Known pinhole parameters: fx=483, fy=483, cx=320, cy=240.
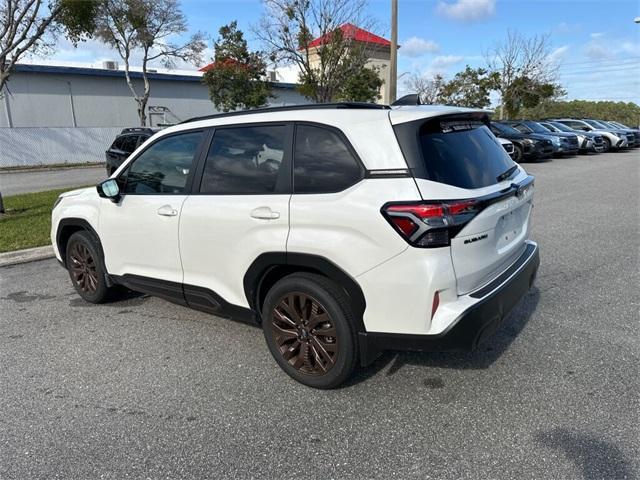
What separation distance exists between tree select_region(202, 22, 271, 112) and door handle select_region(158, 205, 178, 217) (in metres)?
26.2

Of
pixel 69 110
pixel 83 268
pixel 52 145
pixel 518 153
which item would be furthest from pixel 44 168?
pixel 83 268

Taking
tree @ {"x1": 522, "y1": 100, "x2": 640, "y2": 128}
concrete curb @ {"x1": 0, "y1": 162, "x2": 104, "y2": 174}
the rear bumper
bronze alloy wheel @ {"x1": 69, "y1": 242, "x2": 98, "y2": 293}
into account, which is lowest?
concrete curb @ {"x1": 0, "y1": 162, "x2": 104, "y2": 174}

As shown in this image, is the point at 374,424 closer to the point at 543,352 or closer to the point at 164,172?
the point at 543,352

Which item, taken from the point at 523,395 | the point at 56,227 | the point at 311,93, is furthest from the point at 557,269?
the point at 311,93

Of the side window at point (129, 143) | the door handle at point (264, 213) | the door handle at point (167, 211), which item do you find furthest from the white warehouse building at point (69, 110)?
the door handle at point (264, 213)

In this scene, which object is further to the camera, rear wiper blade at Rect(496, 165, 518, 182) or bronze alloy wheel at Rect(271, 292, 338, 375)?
rear wiper blade at Rect(496, 165, 518, 182)

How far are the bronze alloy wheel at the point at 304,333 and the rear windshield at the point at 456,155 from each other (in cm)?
107

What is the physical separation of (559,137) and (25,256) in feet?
64.4

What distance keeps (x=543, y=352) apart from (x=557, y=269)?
224 cm

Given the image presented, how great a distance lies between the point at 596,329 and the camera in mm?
3914

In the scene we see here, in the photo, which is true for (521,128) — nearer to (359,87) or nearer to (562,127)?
(562,127)

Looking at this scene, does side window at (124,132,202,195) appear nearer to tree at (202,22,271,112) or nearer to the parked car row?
the parked car row

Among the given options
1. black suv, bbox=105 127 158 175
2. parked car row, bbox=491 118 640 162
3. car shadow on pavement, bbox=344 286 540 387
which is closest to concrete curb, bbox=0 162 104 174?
black suv, bbox=105 127 158 175

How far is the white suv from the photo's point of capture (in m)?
2.67
